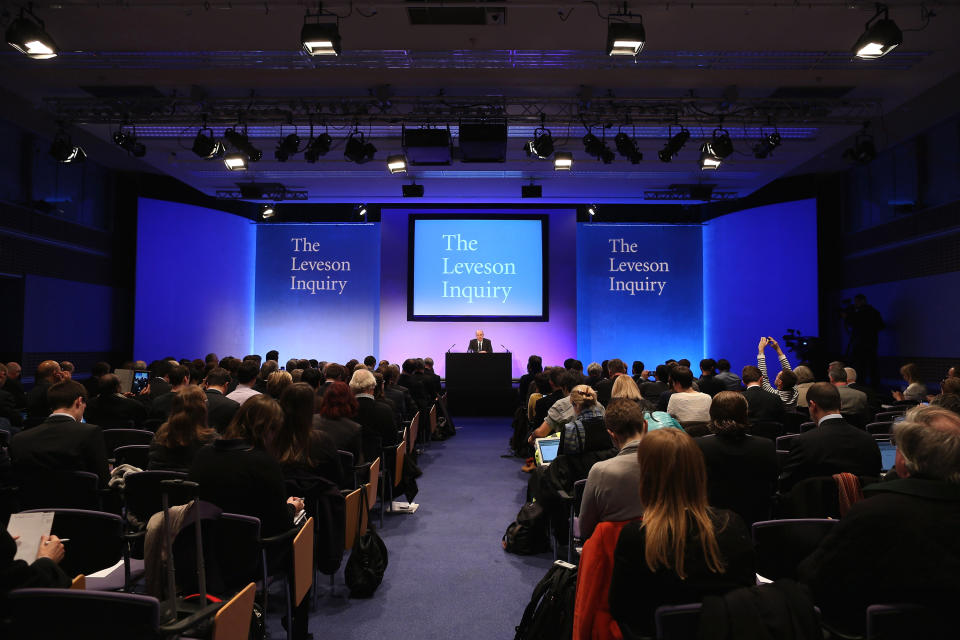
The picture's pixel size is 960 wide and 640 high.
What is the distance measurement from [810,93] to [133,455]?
932 centimetres

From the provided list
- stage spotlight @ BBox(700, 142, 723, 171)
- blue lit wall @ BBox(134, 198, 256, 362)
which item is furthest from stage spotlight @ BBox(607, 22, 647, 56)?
blue lit wall @ BBox(134, 198, 256, 362)

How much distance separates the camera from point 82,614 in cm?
157

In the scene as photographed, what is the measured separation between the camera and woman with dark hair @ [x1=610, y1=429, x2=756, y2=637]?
5.78 ft

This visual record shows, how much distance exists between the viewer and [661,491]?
1.88 m

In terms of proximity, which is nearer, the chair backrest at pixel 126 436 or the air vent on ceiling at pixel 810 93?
the chair backrest at pixel 126 436

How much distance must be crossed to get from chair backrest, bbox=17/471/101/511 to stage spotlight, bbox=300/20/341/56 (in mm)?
4388

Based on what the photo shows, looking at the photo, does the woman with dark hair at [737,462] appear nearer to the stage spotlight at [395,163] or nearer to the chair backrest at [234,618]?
the chair backrest at [234,618]

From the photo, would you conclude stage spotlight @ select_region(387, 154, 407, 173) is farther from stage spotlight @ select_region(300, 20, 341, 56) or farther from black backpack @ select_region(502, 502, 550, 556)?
black backpack @ select_region(502, 502, 550, 556)

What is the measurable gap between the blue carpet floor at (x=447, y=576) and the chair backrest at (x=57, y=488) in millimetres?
1270

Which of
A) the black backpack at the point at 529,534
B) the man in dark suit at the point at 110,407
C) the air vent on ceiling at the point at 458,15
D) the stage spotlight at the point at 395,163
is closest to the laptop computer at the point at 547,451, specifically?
the black backpack at the point at 529,534

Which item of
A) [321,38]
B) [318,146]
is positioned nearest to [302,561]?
[321,38]

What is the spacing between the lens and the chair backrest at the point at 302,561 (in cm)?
281

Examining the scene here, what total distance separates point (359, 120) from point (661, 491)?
26.2 ft

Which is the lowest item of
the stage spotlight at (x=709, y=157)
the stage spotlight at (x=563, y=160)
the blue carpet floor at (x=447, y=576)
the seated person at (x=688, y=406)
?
the blue carpet floor at (x=447, y=576)
